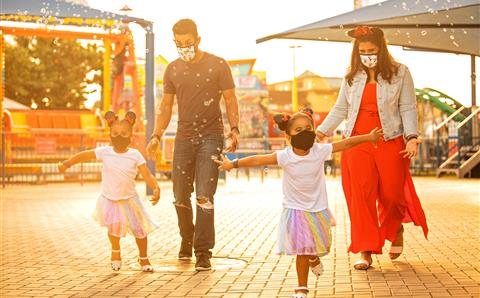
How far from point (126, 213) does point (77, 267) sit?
2.19 feet

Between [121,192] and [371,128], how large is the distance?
1.97 metres

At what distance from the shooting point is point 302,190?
6.36 metres

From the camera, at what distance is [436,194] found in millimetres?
19281

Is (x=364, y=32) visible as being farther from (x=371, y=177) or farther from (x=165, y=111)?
(x=165, y=111)

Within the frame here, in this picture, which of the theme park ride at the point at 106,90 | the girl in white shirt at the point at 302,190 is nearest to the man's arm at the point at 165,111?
the girl in white shirt at the point at 302,190

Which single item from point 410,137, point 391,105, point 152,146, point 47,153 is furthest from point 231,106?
point 47,153

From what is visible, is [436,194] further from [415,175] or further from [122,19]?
[415,175]

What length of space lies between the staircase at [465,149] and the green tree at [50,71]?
107ft

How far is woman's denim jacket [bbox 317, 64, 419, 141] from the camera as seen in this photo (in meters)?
7.92

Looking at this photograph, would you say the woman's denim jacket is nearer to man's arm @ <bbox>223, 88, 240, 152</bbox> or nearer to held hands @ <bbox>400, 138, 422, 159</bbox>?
held hands @ <bbox>400, 138, 422, 159</bbox>

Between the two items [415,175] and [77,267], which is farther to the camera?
[415,175]

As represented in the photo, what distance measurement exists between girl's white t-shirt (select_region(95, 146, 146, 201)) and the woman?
1.49m

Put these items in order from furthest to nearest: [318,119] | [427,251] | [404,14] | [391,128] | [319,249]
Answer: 1. [318,119]
2. [404,14]
3. [427,251]
4. [391,128]
5. [319,249]

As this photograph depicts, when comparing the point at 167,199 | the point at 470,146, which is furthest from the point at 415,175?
the point at 167,199
